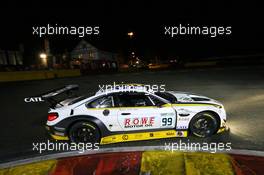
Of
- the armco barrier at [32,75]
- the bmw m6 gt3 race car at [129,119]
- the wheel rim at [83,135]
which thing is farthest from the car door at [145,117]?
the armco barrier at [32,75]

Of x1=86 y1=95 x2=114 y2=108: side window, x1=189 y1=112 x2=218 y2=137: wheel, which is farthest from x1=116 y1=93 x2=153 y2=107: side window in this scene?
x1=189 y1=112 x2=218 y2=137: wheel

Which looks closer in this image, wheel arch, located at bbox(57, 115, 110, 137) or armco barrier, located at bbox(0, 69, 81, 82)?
wheel arch, located at bbox(57, 115, 110, 137)

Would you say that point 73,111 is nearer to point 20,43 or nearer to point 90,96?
point 90,96

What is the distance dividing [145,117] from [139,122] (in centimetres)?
20

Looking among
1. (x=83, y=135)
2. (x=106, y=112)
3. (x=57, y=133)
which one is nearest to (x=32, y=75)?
(x=57, y=133)

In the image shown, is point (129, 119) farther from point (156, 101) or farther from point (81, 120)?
point (81, 120)

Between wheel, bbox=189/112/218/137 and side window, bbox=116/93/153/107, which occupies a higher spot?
side window, bbox=116/93/153/107

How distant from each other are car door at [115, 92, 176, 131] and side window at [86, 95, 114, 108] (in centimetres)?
21

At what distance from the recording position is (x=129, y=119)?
652cm

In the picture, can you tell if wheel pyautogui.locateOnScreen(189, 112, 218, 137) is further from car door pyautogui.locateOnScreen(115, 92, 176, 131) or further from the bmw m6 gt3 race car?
car door pyautogui.locateOnScreen(115, 92, 176, 131)

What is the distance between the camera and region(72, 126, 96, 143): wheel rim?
21.5 ft

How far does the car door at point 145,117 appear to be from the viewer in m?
6.52

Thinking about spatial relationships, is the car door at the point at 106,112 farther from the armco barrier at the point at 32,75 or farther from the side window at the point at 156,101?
the armco barrier at the point at 32,75

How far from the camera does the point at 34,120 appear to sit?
9.37 metres
